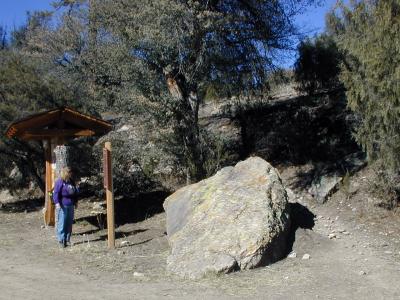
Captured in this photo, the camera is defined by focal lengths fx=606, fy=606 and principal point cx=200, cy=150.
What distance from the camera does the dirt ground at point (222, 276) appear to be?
8000 mm

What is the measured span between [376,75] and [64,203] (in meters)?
6.17

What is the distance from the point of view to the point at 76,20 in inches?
737

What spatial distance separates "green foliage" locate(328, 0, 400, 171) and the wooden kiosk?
536 centimetres

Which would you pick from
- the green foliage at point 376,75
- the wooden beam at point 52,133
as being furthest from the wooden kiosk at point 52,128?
the green foliage at point 376,75

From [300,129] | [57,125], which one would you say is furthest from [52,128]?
[300,129]

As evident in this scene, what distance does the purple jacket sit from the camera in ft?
37.5

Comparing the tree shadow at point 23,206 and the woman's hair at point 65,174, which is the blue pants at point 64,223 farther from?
the tree shadow at point 23,206

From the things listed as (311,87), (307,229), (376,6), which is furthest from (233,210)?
(311,87)

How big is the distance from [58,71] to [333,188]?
10.5 metres

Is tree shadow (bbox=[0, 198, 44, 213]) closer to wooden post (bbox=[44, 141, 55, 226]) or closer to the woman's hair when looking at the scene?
wooden post (bbox=[44, 141, 55, 226])

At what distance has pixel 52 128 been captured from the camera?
1355 cm

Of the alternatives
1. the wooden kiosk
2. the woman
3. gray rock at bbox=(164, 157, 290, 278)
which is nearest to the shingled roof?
the wooden kiosk

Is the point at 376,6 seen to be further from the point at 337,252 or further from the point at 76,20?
the point at 76,20

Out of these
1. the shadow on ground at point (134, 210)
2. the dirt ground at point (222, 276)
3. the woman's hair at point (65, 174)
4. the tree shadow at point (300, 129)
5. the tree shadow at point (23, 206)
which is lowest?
the dirt ground at point (222, 276)
